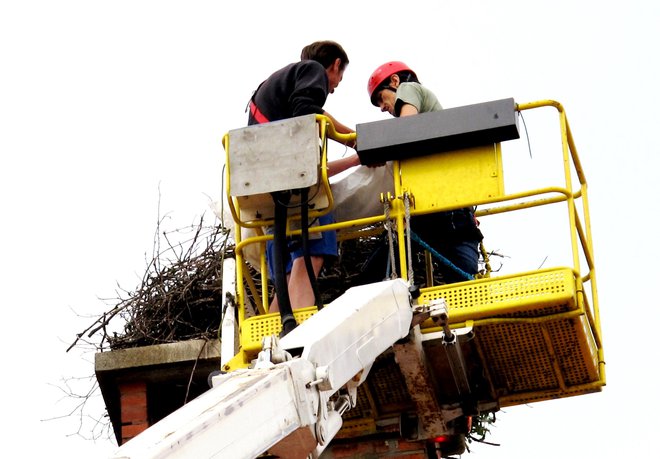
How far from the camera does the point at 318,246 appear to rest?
8688 millimetres

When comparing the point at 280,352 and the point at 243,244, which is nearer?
the point at 280,352

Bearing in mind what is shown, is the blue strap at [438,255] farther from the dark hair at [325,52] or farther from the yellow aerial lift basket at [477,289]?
the dark hair at [325,52]

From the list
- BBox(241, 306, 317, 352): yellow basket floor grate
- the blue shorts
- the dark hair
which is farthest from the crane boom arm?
the dark hair

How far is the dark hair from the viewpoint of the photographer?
9.23 meters

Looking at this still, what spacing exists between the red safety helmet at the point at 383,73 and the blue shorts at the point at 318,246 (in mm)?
1059

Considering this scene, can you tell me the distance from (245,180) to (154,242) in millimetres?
2847

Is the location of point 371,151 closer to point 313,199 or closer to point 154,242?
point 313,199

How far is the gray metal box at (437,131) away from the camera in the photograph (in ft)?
26.9

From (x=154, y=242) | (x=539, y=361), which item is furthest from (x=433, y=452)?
(x=154, y=242)

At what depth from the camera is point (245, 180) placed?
8.30 meters

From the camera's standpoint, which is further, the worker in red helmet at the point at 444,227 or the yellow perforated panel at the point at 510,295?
the worker in red helmet at the point at 444,227

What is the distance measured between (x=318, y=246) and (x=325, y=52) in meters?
1.33

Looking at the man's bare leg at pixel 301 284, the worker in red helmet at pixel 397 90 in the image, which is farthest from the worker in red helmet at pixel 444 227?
the man's bare leg at pixel 301 284

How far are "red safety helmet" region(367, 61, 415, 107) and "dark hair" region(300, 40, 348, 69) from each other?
10.5 inches
